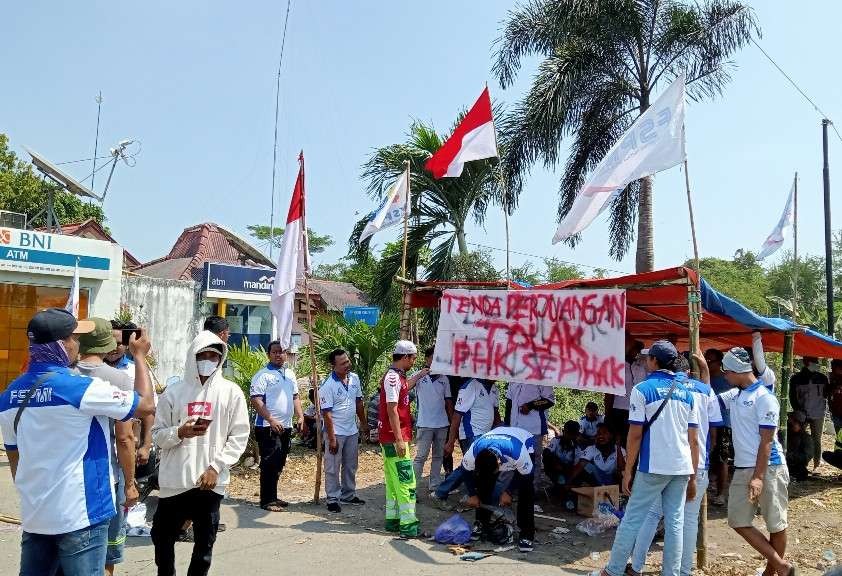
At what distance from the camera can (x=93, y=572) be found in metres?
3.22

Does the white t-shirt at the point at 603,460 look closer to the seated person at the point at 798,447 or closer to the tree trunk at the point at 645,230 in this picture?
the seated person at the point at 798,447

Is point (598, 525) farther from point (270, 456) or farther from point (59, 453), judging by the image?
point (59, 453)

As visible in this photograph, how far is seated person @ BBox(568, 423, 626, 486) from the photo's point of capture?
7934mm

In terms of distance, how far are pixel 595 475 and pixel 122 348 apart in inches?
208

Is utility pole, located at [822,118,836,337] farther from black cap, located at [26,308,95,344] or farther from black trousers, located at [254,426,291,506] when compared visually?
black cap, located at [26,308,95,344]

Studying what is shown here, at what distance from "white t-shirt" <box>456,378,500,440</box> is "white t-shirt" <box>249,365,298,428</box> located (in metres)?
1.97

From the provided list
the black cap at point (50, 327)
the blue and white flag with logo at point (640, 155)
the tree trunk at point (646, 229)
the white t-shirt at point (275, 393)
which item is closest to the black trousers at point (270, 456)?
the white t-shirt at point (275, 393)

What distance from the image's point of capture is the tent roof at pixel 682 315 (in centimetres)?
631


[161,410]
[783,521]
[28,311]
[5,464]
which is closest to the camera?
[161,410]

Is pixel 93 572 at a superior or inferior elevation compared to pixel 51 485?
inferior

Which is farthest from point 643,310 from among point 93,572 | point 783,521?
point 93,572

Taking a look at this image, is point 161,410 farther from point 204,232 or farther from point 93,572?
point 204,232

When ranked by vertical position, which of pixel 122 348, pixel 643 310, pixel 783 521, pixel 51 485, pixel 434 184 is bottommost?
pixel 783 521

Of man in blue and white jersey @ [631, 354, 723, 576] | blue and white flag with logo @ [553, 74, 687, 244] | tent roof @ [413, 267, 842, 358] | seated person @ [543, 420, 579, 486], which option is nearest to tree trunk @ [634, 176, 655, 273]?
tent roof @ [413, 267, 842, 358]
